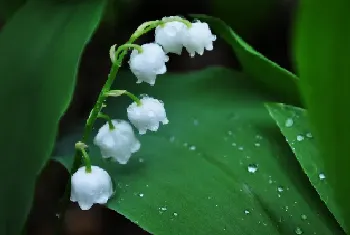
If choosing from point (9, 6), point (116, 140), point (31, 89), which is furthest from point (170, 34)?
point (9, 6)

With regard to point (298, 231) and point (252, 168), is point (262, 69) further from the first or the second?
point (298, 231)

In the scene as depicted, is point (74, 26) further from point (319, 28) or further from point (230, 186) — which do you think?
point (319, 28)

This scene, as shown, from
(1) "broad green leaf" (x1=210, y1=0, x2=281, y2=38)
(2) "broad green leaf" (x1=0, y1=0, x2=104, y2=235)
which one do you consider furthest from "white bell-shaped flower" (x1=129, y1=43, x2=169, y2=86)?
(1) "broad green leaf" (x1=210, y1=0, x2=281, y2=38)

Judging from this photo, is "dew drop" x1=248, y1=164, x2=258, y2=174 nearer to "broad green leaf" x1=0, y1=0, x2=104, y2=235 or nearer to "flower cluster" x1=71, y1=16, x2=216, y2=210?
"flower cluster" x1=71, y1=16, x2=216, y2=210

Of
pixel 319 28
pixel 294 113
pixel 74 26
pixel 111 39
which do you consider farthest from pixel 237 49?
pixel 319 28

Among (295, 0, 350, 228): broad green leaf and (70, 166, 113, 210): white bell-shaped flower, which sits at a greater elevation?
(295, 0, 350, 228): broad green leaf

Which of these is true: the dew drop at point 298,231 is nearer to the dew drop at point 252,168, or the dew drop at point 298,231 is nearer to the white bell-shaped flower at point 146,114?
the dew drop at point 252,168

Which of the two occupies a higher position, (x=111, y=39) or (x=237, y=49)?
(x=237, y=49)
